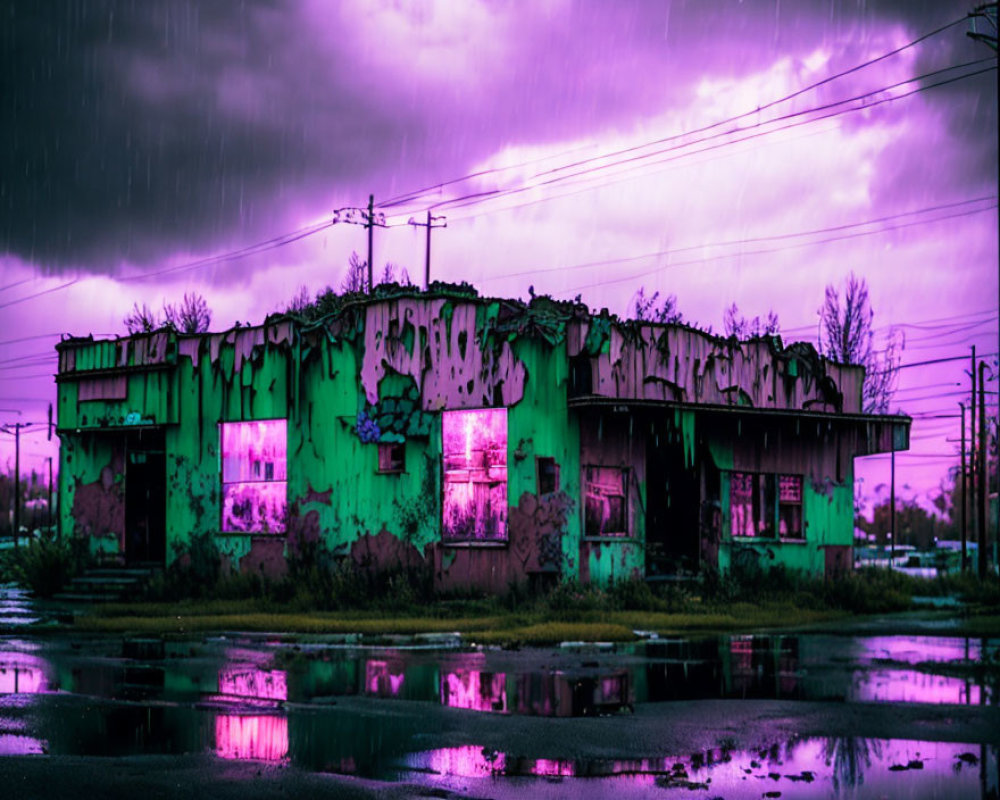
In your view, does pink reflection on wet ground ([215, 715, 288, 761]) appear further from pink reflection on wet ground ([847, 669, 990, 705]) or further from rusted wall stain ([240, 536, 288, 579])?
rusted wall stain ([240, 536, 288, 579])

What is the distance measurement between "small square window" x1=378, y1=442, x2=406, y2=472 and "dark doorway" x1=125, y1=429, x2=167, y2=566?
24.0ft

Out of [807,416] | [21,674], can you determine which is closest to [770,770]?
[21,674]

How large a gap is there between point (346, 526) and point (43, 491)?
165480mm

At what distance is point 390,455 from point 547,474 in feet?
11.4

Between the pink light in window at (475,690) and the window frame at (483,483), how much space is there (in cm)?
946

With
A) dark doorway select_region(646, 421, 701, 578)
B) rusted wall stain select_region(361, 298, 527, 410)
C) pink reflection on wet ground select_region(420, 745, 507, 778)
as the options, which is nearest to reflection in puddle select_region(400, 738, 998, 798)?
pink reflection on wet ground select_region(420, 745, 507, 778)

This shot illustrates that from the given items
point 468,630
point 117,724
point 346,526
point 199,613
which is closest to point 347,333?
point 346,526

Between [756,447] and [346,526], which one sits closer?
[346,526]

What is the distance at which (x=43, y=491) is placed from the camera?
582 ft

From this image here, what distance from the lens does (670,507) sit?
27641 millimetres

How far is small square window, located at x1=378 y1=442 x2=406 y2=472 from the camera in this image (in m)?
24.7

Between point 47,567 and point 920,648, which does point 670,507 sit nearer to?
point 920,648

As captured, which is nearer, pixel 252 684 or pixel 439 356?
pixel 252 684

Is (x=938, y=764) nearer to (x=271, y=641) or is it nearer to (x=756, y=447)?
(x=271, y=641)
